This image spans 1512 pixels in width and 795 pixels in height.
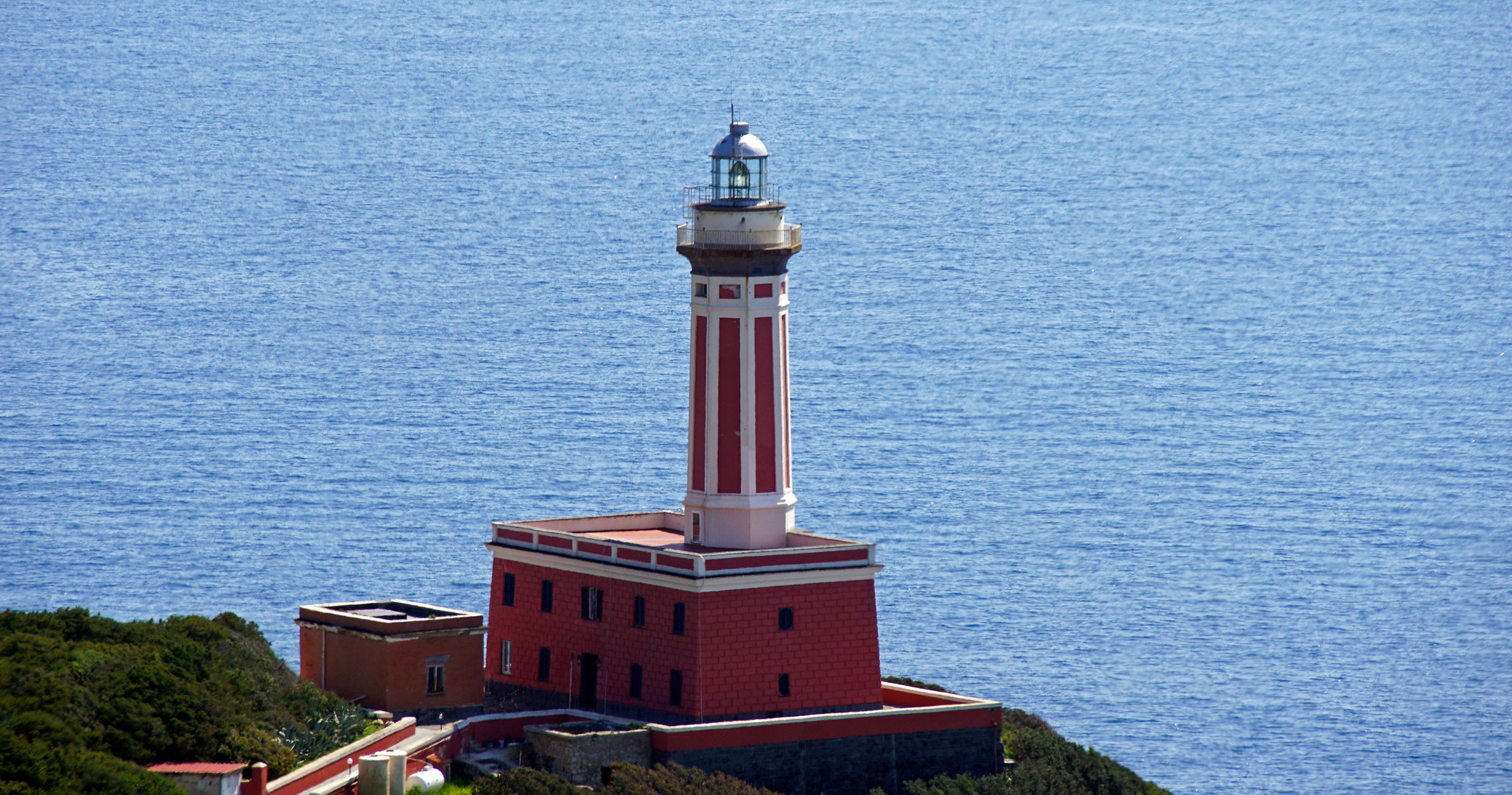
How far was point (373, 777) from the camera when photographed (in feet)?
125

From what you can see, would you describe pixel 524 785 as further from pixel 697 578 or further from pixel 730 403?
pixel 730 403

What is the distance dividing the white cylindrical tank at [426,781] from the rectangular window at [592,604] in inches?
237

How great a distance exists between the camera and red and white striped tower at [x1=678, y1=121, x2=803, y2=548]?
44719 millimetres

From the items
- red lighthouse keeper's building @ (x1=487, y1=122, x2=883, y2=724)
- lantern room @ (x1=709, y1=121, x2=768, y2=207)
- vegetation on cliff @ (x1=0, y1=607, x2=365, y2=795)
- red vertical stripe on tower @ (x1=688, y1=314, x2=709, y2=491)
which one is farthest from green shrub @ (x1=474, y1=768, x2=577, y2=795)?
lantern room @ (x1=709, y1=121, x2=768, y2=207)

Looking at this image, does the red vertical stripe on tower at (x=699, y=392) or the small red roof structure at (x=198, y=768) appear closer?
the small red roof structure at (x=198, y=768)

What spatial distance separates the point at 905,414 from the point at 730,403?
98134 mm

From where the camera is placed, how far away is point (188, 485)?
Answer: 127m

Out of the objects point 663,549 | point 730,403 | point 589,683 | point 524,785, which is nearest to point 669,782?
point 524,785

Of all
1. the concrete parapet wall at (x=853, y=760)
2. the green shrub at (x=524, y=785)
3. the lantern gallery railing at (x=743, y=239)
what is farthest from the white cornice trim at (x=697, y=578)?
the lantern gallery railing at (x=743, y=239)

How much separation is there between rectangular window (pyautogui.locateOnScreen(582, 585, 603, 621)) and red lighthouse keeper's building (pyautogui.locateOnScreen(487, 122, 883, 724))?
3 cm

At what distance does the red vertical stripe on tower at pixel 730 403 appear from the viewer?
147 feet

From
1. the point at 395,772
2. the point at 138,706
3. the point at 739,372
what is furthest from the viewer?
the point at 739,372

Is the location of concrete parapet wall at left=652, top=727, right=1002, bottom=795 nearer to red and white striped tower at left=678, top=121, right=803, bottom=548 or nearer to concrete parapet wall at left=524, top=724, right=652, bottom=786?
concrete parapet wall at left=524, top=724, right=652, bottom=786

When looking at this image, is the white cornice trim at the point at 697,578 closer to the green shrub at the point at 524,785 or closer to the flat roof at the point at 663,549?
the flat roof at the point at 663,549
